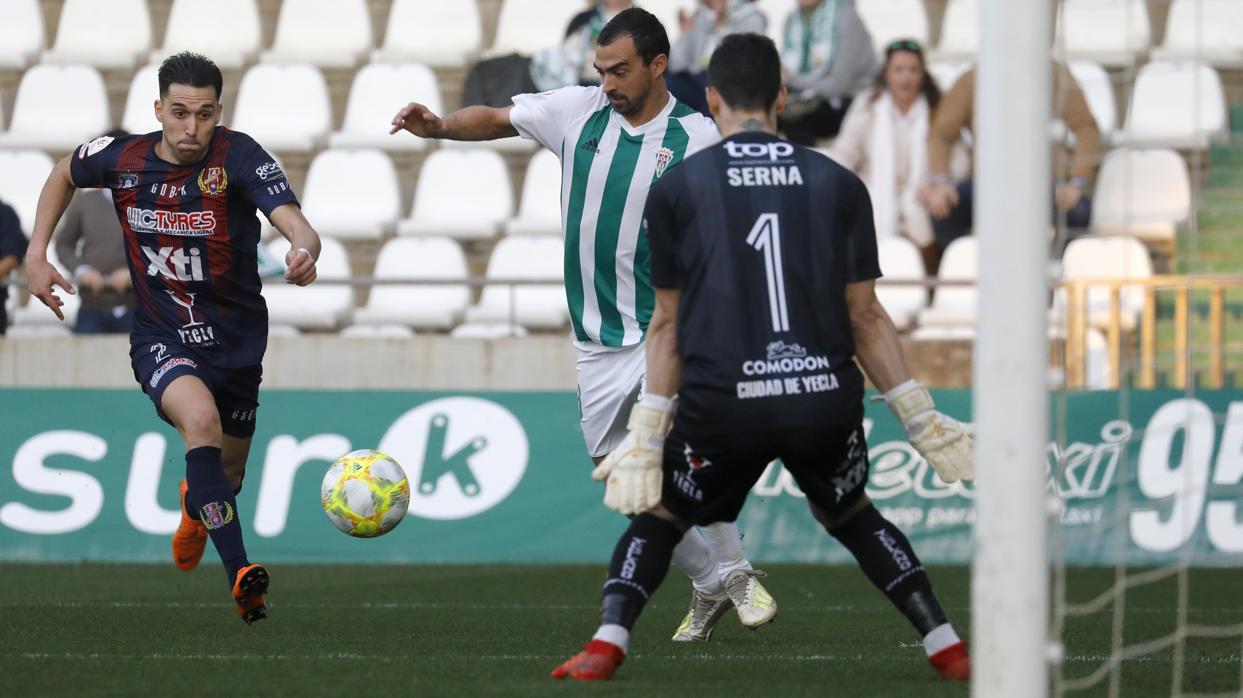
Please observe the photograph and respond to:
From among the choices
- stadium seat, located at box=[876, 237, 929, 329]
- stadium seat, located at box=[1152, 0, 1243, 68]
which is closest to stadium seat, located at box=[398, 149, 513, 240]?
stadium seat, located at box=[876, 237, 929, 329]

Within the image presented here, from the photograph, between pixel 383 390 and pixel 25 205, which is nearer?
pixel 383 390

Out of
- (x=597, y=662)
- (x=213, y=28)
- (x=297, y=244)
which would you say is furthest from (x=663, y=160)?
(x=213, y=28)

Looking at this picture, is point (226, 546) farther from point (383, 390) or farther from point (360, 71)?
point (360, 71)

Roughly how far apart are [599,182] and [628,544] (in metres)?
1.99

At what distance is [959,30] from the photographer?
50.3 ft

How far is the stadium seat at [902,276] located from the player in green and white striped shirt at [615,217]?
6129mm

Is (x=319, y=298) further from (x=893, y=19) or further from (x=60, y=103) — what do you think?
(x=893, y=19)

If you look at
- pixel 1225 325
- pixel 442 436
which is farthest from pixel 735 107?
pixel 1225 325

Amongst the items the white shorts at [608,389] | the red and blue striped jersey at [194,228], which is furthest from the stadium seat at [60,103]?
the white shorts at [608,389]

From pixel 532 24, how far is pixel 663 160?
9.17 meters

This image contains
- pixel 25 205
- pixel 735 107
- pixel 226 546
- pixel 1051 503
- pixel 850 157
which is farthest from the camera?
pixel 25 205

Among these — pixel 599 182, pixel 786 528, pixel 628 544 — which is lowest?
pixel 786 528

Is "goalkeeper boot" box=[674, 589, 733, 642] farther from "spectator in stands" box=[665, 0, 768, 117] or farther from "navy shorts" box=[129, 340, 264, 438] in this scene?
"spectator in stands" box=[665, 0, 768, 117]

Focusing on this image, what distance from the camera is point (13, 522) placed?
11039 millimetres
